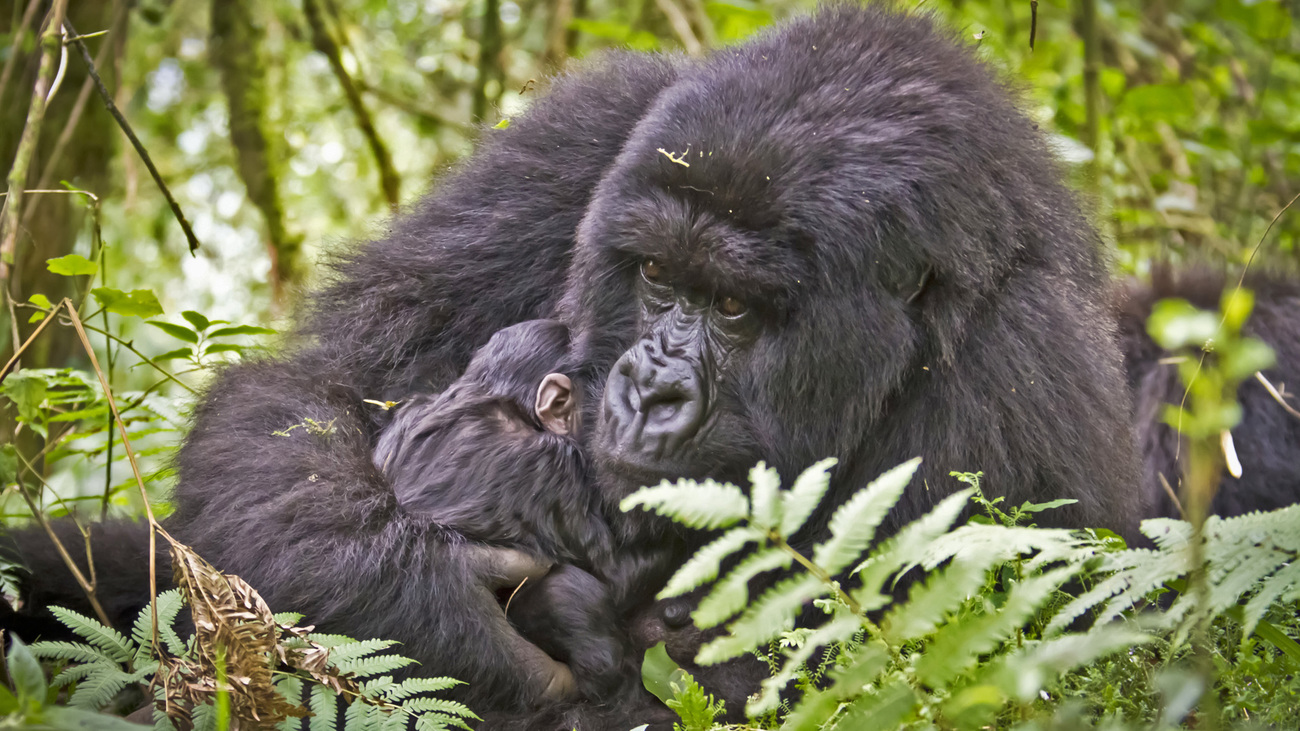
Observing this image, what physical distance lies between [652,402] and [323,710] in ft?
3.30

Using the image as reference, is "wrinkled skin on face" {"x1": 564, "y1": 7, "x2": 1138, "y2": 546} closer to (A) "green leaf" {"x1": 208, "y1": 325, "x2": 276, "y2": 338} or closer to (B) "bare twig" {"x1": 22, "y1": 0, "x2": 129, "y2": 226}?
(A) "green leaf" {"x1": 208, "y1": 325, "x2": 276, "y2": 338}

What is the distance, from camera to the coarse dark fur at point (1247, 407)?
3834mm

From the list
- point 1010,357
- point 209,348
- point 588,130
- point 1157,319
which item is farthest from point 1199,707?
point 209,348

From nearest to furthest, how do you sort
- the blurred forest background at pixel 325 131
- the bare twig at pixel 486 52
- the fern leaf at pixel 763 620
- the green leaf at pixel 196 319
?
the fern leaf at pixel 763 620
the green leaf at pixel 196 319
the blurred forest background at pixel 325 131
the bare twig at pixel 486 52

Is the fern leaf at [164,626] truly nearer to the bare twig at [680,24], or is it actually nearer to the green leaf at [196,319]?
the green leaf at [196,319]

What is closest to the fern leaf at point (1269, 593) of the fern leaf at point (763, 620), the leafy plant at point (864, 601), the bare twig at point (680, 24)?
the leafy plant at point (864, 601)

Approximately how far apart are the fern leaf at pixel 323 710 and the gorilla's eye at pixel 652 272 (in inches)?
48.7

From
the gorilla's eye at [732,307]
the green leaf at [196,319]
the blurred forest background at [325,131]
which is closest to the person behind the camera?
the gorilla's eye at [732,307]

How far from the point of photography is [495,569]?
7.66 ft

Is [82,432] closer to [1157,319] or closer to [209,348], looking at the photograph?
[209,348]

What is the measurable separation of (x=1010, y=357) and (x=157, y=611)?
188 centimetres

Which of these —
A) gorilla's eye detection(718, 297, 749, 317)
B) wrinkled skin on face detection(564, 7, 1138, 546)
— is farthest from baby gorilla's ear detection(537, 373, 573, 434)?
gorilla's eye detection(718, 297, 749, 317)

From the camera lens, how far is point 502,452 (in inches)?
→ 96.2

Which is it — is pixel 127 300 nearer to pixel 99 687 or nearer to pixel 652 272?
pixel 99 687
